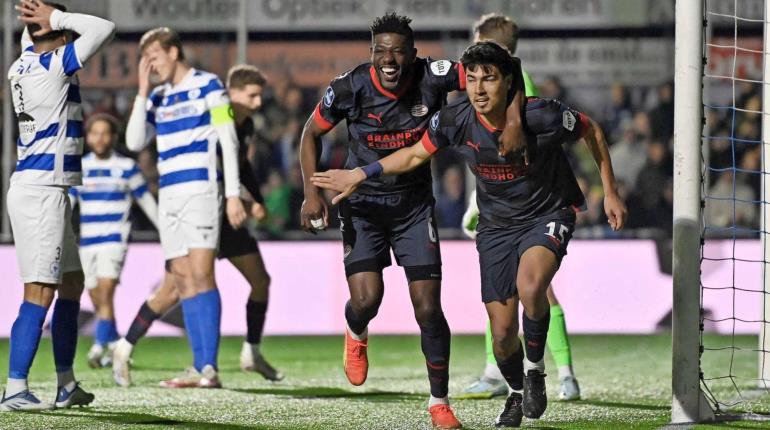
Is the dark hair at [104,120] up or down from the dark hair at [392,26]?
down

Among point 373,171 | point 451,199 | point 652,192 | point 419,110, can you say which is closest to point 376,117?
point 419,110

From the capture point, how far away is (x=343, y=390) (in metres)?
7.67

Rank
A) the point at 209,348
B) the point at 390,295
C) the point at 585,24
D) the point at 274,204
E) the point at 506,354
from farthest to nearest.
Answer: the point at 585,24
the point at 274,204
the point at 390,295
the point at 209,348
the point at 506,354

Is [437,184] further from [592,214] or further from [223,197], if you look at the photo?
[223,197]

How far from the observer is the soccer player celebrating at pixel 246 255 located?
807 cm

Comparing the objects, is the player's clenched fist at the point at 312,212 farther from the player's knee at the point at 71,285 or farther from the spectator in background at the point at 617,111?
the spectator in background at the point at 617,111

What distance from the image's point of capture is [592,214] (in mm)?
12945

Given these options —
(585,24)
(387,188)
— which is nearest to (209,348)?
(387,188)

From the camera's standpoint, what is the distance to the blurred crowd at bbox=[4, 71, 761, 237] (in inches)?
504

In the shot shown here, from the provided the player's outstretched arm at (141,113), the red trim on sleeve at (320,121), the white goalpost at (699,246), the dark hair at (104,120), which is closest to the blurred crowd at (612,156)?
the dark hair at (104,120)

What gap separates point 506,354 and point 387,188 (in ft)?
2.92

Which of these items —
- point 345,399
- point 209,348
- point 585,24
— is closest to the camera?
point 345,399

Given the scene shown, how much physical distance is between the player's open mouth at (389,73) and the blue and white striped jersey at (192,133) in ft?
6.76

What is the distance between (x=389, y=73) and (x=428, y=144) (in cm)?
35
